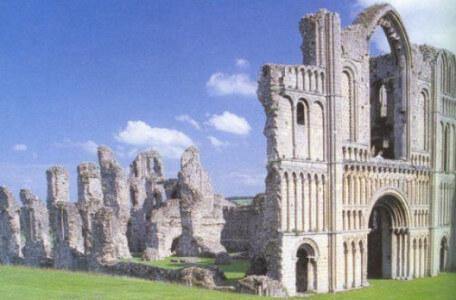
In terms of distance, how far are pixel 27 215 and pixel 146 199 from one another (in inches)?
487

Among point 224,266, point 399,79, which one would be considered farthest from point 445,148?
point 224,266

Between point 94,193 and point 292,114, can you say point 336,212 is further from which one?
point 94,193

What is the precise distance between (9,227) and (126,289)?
85.5ft

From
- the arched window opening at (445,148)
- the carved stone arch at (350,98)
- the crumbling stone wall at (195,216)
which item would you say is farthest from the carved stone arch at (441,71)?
the crumbling stone wall at (195,216)

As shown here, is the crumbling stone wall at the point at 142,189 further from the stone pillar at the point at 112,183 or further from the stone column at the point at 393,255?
the stone column at the point at 393,255

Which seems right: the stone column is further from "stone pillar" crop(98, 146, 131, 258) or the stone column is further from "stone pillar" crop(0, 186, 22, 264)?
"stone pillar" crop(0, 186, 22, 264)

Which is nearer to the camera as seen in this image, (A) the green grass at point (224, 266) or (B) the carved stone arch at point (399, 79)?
(A) the green grass at point (224, 266)

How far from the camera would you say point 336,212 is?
23.9 m

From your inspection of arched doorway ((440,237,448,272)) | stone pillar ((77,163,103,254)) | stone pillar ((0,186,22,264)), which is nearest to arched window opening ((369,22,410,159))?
arched doorway ((440,237,448,272))

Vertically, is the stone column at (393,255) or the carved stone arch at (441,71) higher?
the carved stone arch at (441,71)

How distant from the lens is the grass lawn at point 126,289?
1647cm

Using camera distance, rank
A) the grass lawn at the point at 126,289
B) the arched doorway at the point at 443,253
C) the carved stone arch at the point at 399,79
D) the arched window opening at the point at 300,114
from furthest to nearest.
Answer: the arched doorway at the point at 443,253 < the carved stone arch at the point at 399,79 < the arched window opening at the point at 300,114 < the grass lawn at the point at 126,289

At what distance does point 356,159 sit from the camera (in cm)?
2541

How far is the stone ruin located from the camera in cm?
3241
